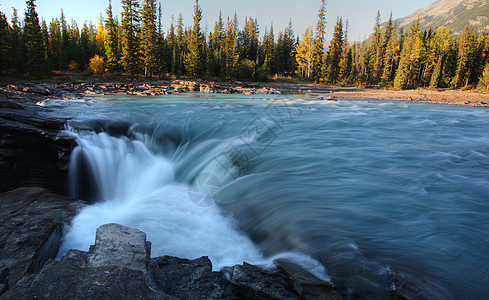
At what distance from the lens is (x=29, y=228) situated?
4.11m

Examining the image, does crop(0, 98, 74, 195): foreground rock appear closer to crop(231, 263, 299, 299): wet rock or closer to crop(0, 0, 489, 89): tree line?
crop(231, 263, 299, 299): wet rock

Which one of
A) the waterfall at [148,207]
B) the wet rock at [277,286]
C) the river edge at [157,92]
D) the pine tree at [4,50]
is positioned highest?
the pine tree at [4,50]

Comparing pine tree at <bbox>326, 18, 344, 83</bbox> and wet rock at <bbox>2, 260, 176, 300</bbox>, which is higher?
pine tree at <bbox>326, 18, 344, 83</bbox>

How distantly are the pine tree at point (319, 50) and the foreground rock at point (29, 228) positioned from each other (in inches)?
2344

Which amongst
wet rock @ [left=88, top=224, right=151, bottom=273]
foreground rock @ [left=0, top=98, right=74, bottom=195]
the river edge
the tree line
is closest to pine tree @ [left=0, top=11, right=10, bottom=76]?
the tree line

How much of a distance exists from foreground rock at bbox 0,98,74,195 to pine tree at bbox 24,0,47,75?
137 feet

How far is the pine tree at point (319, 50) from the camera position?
199 feet

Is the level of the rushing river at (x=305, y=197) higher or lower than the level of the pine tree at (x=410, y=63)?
lower

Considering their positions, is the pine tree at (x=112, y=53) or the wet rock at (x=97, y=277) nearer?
the wet rock at (x=97, y=277)

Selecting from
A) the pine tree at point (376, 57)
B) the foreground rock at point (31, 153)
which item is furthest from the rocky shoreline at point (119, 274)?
the pine tree at point (376, 57)

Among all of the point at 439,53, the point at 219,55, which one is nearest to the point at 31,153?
the point at 219,55

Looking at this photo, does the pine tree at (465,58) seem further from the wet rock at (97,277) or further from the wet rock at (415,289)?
the wet rock at (97,277)

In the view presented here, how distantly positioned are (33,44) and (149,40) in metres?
16.4

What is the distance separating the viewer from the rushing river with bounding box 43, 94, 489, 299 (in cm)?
404
